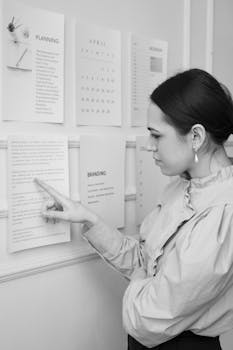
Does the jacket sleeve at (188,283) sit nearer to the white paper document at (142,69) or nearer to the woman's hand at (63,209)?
the woman's hand at (63,209)

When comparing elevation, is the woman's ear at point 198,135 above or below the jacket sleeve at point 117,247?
above

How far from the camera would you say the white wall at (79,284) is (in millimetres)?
1230

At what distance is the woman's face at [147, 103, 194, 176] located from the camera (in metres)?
1.04

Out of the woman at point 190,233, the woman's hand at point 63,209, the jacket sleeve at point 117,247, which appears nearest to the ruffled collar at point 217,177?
the woman at point 190,233

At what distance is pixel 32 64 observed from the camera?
1192mm

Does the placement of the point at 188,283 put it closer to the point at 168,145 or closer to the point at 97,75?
the point at 168,145

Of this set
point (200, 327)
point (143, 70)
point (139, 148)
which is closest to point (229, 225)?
point (200, 327)

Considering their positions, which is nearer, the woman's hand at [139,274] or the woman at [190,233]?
the woman at [190,233]

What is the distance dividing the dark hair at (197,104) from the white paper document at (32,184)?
385 mm

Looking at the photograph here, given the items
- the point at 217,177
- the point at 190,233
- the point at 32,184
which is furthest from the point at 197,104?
the point at 32,184

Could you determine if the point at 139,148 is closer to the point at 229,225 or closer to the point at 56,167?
the point at 56,167

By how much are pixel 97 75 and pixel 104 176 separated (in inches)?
13.5

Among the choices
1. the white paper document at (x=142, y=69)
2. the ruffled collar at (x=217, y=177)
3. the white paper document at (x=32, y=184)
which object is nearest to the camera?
the ruffled collar at (x=217, y=177)

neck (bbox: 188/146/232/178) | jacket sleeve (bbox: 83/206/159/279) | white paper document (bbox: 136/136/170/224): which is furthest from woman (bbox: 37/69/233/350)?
white paper document (bbox: 136/136/170/224)
